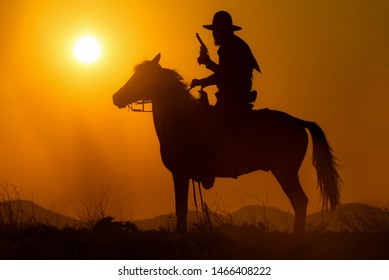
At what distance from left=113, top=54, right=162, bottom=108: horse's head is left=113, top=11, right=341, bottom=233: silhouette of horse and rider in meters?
0.02

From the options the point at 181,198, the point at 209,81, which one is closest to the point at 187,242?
the point at 181,198

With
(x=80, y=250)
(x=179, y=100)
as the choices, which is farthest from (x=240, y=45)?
(x=80, y=250)

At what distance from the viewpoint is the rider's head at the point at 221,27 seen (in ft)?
47.4

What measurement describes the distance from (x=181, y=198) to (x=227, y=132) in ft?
4.89

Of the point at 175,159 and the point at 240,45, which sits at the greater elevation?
Answer: the point at 240,45

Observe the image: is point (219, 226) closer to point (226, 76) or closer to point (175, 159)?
point (175, 159)

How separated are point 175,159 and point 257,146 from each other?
151 cm

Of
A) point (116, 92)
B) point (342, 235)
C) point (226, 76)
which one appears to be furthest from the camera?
point (116, 92)

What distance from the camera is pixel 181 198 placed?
47.6 ft

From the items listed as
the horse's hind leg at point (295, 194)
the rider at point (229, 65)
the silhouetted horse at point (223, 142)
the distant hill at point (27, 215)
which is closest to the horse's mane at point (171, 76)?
the silhouetted horse at point (223, 142)

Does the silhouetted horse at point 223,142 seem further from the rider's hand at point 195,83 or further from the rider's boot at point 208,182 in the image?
the rider's hand at point 195,83

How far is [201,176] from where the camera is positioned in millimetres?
15125

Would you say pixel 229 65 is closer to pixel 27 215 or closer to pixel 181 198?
pixel 181 198

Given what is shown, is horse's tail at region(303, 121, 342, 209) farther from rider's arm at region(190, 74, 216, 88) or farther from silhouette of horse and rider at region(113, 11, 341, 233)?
rider's arm at region(190, 74, 216, 88)
